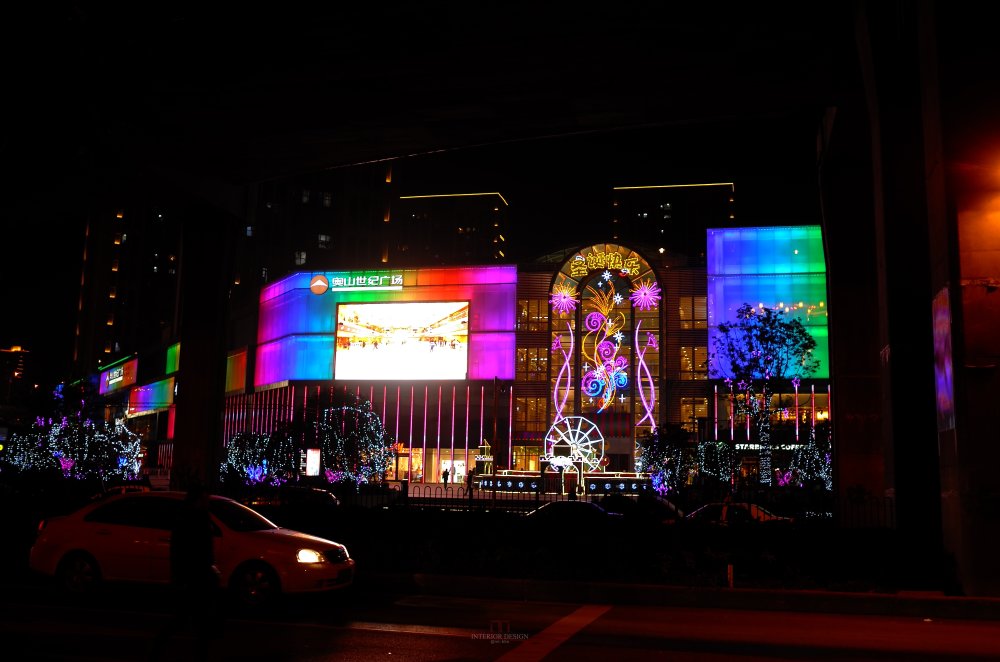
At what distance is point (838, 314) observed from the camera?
25188mm

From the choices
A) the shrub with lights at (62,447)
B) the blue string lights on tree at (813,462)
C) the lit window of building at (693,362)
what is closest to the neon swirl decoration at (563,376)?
the lit window of building at (693,362)

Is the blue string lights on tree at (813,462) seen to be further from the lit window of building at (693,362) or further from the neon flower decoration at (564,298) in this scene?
the neon flower decoration at (564,298)

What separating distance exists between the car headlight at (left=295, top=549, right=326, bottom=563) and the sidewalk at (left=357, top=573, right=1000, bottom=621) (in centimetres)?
324

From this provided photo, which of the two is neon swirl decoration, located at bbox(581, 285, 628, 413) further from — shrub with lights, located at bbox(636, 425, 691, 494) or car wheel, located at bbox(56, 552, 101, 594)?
car wheel, located at bbox(56, 552, 101, 594)

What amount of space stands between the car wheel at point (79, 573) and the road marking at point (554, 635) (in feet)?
22.4

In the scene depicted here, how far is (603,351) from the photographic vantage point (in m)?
73.7

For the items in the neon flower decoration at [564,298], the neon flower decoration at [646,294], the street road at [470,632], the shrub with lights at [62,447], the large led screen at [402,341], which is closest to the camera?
the street road at [470,632]

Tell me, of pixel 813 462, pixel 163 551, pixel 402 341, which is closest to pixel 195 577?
pixel 163 551

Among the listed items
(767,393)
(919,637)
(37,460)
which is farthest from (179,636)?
(37,460)

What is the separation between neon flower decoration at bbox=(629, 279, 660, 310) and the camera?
72875mm

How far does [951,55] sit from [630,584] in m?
10.5

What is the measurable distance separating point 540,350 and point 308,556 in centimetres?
6393

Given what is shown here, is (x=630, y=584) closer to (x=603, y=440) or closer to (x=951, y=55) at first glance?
(x=951, y=55)

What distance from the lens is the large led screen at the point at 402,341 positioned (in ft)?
261
